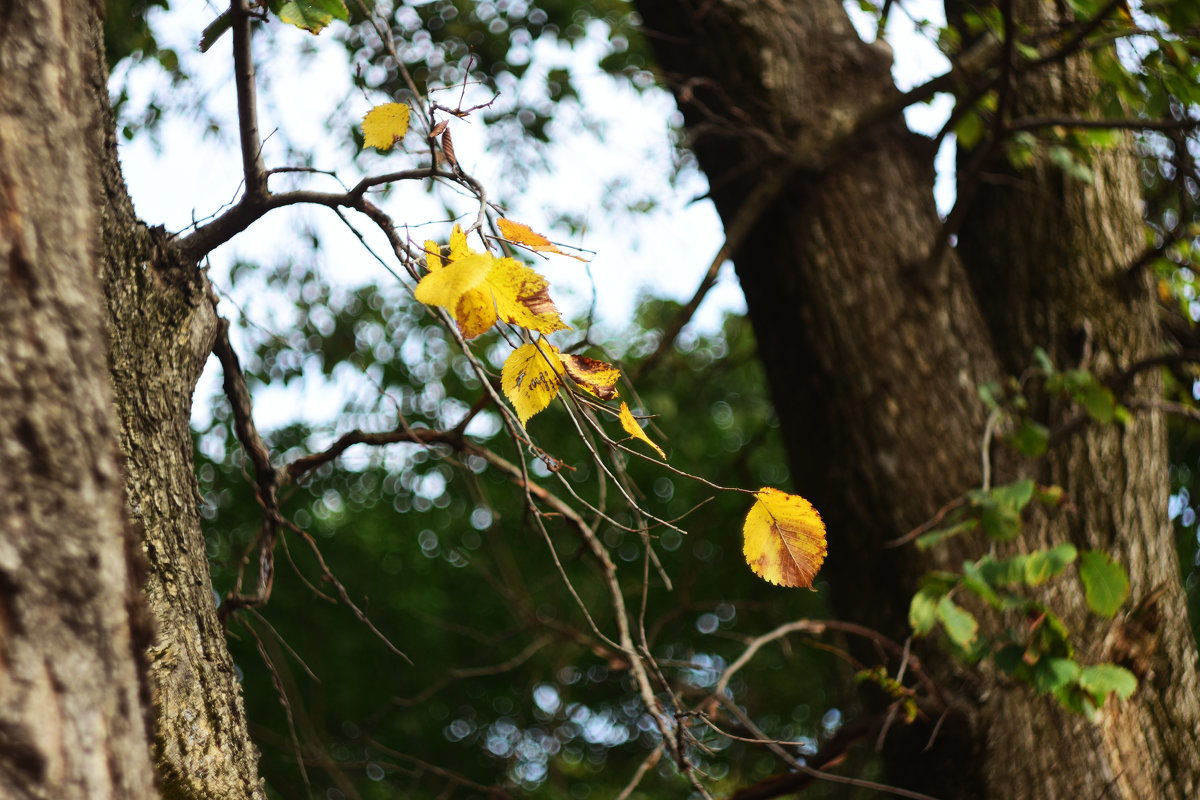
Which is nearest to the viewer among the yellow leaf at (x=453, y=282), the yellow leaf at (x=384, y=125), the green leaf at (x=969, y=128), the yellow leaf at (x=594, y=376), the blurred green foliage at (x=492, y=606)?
the yellow leaf at (x=453, y=282)

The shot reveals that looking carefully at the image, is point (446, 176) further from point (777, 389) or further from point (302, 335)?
point (302, 335)

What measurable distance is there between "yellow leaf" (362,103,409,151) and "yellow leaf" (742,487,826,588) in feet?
2.17

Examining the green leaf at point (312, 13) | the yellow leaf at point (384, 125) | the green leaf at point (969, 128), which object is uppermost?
the green leaf at point (312, 13)

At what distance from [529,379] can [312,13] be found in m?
0.64

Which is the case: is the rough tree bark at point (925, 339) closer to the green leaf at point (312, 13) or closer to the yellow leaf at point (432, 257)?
the green leaf at point (312, 13)

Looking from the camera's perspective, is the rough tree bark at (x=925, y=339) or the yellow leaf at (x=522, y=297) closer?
the yellow leaf at (x=522, y=297)

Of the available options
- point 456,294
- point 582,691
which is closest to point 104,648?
point 456,294

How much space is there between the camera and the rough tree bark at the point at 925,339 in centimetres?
175

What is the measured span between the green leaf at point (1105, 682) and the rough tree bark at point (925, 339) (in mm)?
322

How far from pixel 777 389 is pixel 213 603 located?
60.5 inches

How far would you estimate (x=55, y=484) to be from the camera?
549mm

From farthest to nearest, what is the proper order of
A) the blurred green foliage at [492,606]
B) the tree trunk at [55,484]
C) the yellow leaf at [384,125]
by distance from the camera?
the blurred green foliage at [492,606] < the yellow leaf at [384,125] < the tree trunk at [55,484]

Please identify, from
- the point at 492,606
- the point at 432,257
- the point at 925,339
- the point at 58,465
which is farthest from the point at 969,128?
the point at 492,606

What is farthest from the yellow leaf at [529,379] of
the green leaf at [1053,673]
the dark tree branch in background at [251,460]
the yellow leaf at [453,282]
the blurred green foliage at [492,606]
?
the blurred green foliage at [492,606]
